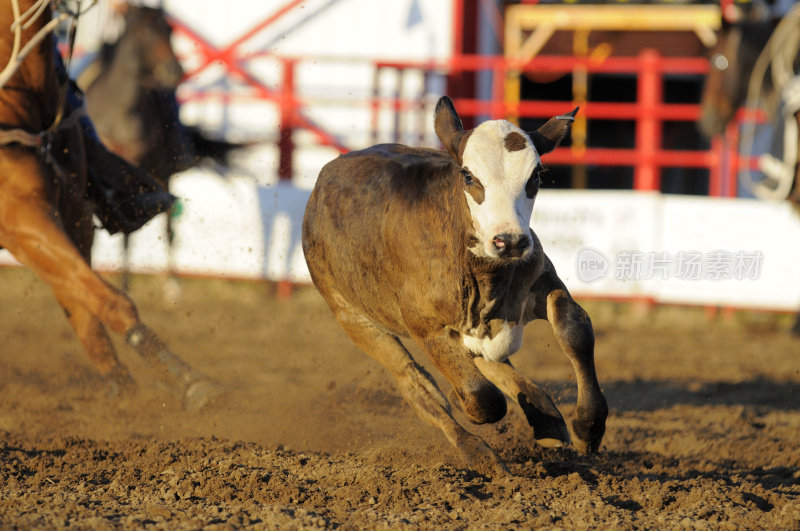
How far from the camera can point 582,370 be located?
3666mm

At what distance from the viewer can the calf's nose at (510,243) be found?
3217 millimetres

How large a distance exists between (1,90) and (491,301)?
2539 mm

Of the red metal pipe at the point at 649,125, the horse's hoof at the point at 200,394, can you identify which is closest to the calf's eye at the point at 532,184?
the horse's hoof at the point at 200,394

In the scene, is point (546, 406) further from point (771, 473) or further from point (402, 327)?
point (771, 473)

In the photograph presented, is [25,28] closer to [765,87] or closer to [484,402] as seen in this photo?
[484,402]

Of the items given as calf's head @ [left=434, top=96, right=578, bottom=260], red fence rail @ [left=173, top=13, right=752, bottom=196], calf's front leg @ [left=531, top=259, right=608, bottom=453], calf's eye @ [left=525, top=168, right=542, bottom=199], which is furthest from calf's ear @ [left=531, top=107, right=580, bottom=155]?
red fence rail @ [left=173, top=13, right=752, bottom=196]

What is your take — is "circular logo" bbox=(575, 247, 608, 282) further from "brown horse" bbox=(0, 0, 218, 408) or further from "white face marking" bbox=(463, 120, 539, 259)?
"white face marking" bbox=(463, 120, 539, 259)

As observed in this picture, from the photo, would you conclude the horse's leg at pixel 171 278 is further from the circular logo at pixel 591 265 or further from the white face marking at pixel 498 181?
the white face marking at pixel 498 181

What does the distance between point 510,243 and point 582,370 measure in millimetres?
695

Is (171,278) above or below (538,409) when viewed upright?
below

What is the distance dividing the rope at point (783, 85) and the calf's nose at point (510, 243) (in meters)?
5.31

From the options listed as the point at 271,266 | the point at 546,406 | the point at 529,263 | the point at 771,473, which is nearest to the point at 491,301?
the point at 529,263

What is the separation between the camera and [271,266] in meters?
9.91

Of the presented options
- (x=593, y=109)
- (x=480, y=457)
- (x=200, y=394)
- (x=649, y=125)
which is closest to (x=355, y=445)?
(x=480, y=457)
